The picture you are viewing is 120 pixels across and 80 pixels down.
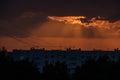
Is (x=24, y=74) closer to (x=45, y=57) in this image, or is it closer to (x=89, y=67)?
(x=89, y=67)

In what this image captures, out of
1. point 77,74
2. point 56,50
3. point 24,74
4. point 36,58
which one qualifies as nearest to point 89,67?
point 77,74

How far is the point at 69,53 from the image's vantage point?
18738 cm

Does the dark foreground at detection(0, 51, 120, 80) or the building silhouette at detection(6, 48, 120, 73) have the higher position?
the building silhouette at detection(6, 48, 120, 73)

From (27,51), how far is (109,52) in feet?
58.8

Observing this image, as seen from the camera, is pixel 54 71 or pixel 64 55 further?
pixel 64 55

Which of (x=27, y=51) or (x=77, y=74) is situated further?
(x=27, y=51)

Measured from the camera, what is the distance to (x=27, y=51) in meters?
186

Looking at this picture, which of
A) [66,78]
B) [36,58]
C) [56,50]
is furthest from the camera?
[56,50]

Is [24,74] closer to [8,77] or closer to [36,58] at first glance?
[8,77]

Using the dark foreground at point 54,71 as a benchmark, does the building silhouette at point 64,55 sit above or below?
above

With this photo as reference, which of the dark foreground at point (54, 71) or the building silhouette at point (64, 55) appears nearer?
the dark foreground at point (54, 71)

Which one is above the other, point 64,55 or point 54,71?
point 64,55

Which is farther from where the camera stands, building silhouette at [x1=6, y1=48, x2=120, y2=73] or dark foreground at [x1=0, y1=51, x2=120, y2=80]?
building silhouette at [x1=6, y1=48, x2=120, y2=73]

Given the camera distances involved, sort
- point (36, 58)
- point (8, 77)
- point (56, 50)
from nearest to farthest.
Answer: point (8, 77) < point (36, 58) < point (56, 50)
